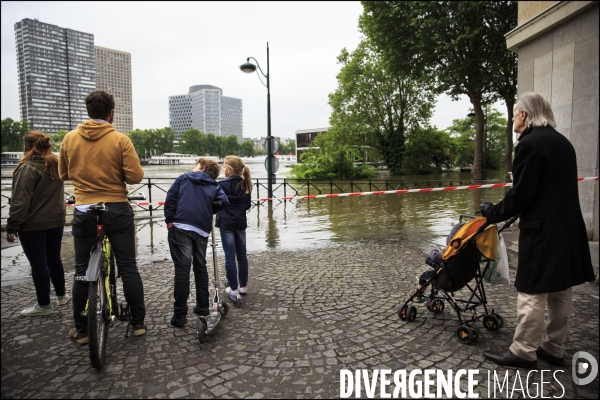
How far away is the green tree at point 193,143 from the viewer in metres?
31.8

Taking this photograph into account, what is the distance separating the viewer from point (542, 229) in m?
3.01

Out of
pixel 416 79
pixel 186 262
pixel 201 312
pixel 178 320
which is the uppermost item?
pixel 416 79

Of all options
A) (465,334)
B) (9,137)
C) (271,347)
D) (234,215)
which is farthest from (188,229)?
(465,334)

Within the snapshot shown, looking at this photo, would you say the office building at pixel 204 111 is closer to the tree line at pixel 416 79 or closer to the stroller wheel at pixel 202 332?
the tree line at pixel 416 79

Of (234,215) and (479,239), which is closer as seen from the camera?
(479,239)

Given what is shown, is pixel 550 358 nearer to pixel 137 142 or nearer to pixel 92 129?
pixel 92 129

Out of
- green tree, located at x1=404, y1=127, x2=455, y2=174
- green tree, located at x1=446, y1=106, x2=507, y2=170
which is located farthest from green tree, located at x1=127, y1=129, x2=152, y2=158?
green tree, located at x1=446, y1=106, x2=507, y2=170

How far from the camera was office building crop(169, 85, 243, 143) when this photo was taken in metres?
24.5

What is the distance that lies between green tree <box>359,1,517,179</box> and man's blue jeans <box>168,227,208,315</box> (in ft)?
78.9

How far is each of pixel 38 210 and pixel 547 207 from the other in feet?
15.3

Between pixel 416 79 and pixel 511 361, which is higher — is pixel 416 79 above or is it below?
above

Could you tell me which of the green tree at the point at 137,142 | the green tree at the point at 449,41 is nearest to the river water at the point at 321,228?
the green tree at the point at 137,142

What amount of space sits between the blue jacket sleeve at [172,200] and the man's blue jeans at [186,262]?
0.14 m
